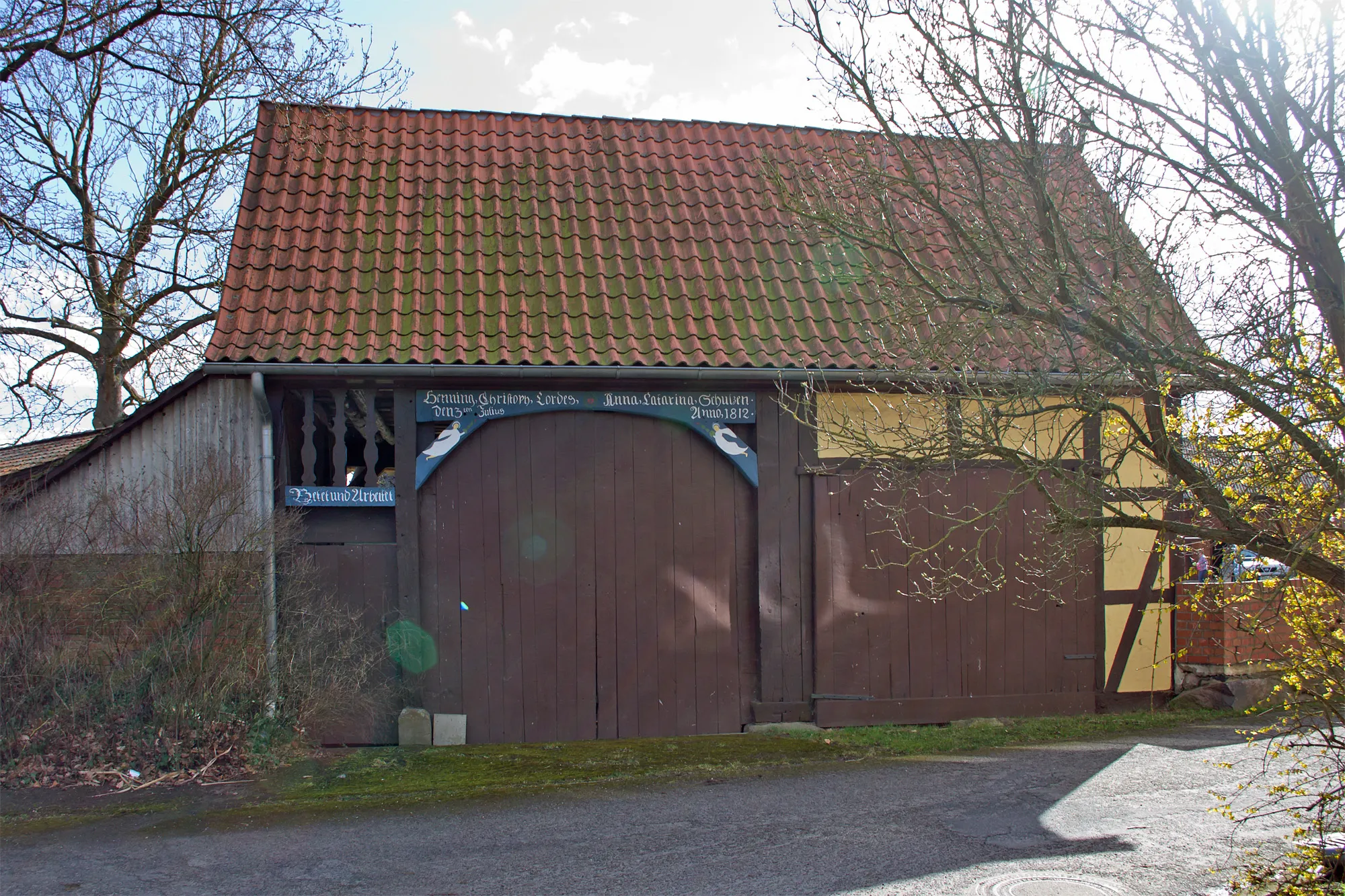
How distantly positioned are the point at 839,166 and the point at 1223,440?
8.45ft

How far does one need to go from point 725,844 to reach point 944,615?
3.42m

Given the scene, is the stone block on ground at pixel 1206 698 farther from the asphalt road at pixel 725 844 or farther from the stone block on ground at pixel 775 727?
the stone block on ground at pixel 775 727

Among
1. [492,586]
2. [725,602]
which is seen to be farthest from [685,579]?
[492,586]

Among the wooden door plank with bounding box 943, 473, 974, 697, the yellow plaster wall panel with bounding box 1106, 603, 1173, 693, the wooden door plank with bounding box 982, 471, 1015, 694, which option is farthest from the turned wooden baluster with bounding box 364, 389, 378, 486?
the yellow plaster wall panel with bounding box 1106, 603, 1173, 693

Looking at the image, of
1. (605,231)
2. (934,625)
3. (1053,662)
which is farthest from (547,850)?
(605,231)

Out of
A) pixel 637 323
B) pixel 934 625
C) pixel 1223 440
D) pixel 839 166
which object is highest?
pixel 839 166

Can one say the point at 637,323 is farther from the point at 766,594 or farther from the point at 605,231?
the point at 766,594

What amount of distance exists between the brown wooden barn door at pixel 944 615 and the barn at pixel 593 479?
2 cm

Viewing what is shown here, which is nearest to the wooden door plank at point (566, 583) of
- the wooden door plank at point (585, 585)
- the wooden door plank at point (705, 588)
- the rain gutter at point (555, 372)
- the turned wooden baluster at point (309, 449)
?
the wooden door plank at point (585, 585)

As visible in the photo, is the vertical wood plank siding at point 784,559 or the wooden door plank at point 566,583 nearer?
the wooden door plank at point 566,583

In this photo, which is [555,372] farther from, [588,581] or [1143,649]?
[1143,649]

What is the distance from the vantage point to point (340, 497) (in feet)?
23.3

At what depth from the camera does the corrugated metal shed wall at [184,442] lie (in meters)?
6.96

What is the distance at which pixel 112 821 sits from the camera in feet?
17.5
